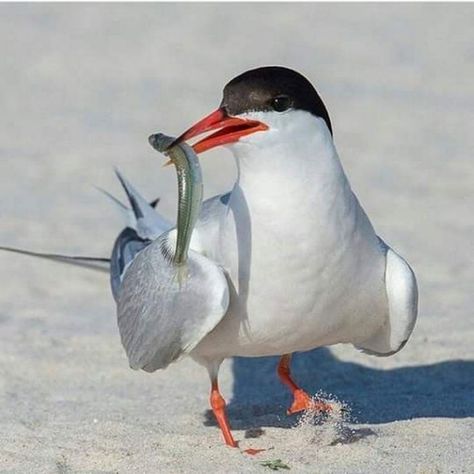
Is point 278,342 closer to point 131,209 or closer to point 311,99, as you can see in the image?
point 311,99

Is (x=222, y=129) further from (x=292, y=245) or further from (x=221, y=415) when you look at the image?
(x=221, y=415)

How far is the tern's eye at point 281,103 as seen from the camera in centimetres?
376

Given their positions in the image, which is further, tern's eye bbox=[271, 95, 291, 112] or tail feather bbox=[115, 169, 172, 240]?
tail feather bbox=[115, 169, 172, 240]

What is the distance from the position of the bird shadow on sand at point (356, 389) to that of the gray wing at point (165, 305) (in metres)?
0.51

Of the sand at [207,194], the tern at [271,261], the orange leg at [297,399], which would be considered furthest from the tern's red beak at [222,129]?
the orange leg at [297,399]

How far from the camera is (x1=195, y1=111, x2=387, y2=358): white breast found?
3.82 metres

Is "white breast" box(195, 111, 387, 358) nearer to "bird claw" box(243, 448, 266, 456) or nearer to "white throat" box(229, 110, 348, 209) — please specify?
"white throat" box(229, 110, 348, 209)

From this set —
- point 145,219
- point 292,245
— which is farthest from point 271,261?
point 145,219

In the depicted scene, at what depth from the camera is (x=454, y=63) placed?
10.9 m

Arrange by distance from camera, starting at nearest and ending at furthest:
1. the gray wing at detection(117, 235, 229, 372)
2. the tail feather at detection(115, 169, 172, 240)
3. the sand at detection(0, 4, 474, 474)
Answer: the gray wing at detection(117, 235, 229, 372) → the sand at detection(0, 4, 474, 474) → the tail feather at detection(115, 169, 172, 240)

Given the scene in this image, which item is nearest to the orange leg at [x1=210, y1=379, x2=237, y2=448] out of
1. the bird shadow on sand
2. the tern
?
the tern

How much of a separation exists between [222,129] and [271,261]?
424 millimetres

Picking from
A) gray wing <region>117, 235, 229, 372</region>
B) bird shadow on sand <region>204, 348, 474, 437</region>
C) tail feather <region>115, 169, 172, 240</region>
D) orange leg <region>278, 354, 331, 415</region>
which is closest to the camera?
gray wing <region>117, 235, 229, 372</region>

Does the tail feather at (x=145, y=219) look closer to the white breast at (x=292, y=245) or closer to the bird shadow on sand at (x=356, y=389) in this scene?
the bird shadow on sand at (x=356, y=389)
